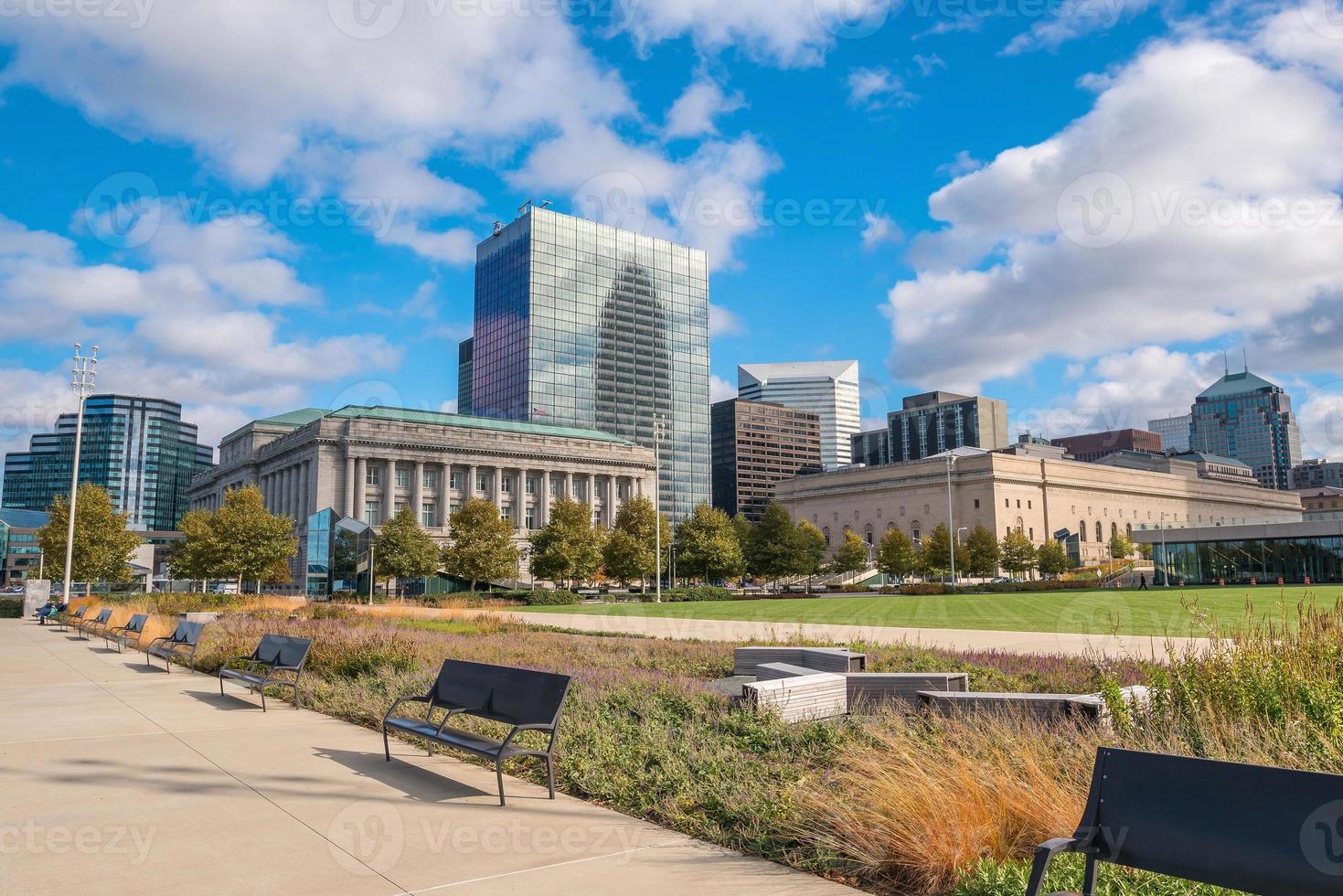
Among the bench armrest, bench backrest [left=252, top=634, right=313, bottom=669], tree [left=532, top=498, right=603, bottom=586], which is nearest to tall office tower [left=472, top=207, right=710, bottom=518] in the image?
tree [left=532, top=498, right=603, bottom=586]

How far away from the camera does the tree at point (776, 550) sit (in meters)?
83.0

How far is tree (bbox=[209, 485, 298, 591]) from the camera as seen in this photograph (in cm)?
5444

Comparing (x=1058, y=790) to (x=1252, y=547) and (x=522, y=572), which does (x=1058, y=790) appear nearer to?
(x=1252, y=547)

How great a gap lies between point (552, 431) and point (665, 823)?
113 metres

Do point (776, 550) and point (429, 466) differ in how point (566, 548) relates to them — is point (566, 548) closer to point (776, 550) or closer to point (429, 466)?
point (776, 550)

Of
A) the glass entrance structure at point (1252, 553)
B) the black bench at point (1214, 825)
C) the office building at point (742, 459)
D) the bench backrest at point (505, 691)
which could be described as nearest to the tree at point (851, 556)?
the glass entrance structure at point (1252, 553)

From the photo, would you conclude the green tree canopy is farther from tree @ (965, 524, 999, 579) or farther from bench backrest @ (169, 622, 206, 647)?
bench backrest @ (169, 622, 206, 647)

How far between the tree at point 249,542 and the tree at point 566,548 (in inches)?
782

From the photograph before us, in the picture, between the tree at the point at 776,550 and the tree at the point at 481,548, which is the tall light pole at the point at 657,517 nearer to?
the tree at the point at 776,550

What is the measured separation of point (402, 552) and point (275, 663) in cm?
6512

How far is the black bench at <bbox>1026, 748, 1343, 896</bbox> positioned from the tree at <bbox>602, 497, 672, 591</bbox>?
232 ft

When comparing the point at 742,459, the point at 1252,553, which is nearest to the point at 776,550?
the point at 1252,553

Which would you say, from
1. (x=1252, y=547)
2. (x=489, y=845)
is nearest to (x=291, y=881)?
(x=489, y=845)

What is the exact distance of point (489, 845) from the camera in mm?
6008
